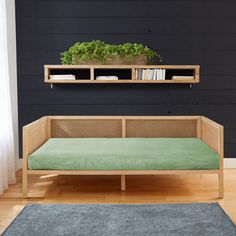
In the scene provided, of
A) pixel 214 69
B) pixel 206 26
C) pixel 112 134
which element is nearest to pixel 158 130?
pixel 112 134

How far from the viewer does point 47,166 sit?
12.6 feet

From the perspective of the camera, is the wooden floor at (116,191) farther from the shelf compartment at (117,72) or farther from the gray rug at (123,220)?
the shelf compartment at (117,72)

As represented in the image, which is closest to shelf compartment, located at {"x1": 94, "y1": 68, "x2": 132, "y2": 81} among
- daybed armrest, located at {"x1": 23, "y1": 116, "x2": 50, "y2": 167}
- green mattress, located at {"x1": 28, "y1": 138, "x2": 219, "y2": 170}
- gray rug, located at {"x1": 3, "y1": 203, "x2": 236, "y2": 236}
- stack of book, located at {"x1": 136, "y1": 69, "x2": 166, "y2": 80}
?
stack of book, located at {"x1": 136, "y1": 69, "x2": 166, "y2": 80}

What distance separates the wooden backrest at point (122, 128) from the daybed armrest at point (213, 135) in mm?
243

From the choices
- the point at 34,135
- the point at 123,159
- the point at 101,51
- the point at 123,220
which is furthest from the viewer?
the point at 101,51

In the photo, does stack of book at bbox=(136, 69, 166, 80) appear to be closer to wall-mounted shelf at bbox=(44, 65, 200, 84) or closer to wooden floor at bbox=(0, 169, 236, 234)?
wall-mounted shelf at bbox=(44, 65, 200, 84)

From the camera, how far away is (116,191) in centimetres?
417

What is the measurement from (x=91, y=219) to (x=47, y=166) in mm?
767

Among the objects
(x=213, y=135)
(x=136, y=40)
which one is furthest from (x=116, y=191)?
(x=136, y=40)

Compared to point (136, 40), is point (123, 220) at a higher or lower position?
lower

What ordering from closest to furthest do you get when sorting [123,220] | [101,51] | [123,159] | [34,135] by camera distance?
[123,220] → [123,159] → [34,135] → [101,51]

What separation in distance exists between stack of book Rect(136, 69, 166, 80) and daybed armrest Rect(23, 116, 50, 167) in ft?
3.60

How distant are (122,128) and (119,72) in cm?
67

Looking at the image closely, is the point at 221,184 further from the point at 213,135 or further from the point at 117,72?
the point at 117,72
